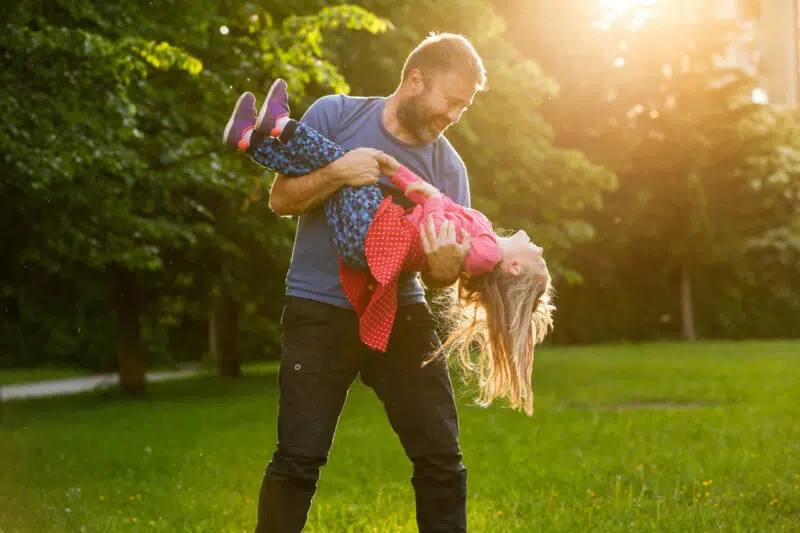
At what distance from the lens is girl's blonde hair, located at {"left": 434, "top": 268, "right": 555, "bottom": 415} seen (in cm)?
345

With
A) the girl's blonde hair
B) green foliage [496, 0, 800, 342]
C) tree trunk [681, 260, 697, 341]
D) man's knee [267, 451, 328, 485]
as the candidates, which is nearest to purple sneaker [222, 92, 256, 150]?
the girl's blonde hair

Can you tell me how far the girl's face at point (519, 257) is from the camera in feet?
11.2

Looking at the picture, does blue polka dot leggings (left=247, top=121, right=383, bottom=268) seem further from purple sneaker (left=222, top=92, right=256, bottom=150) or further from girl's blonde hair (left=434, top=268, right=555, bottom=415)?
girl's blonde hair (left=434, top=268, right=555, bottom=415)

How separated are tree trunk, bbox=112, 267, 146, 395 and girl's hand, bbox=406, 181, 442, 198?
47.1ft

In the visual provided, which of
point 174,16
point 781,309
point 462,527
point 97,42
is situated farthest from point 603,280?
point 462,527

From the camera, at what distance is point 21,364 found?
2711cm

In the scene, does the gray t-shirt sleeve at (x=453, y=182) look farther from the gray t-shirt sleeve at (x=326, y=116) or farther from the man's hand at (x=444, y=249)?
the man's hand at (x=444, y=249)

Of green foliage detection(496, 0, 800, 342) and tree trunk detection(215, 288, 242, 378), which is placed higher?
green foliage detection(496, 0, 800, 342)

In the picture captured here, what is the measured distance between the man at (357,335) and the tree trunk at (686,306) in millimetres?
33867

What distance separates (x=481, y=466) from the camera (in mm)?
7633

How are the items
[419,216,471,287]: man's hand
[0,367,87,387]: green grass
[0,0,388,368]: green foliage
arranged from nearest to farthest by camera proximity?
[419,216,471,287]: man's hand < [0,0,388,368]: green foliage < [0,367,87,387]: green grass

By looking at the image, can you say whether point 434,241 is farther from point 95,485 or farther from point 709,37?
point 709,37

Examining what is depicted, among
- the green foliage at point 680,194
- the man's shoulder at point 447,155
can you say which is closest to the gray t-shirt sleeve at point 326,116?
the man's shoulder at point 447,155

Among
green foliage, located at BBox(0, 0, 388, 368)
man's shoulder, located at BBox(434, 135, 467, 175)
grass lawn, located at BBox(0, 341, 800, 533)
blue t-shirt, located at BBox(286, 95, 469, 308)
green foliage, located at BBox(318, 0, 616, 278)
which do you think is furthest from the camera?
green foliage, located at BBox(318, 0, 616, 278)
